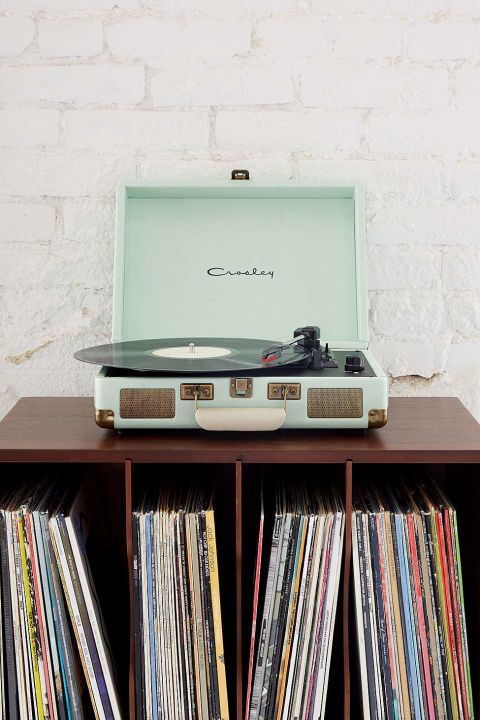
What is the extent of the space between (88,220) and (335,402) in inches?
Answer: 30.2

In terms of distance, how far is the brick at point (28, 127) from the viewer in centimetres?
169

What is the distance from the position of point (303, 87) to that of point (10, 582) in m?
1.18

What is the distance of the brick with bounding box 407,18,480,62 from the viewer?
166 cm

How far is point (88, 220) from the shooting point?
1721 millimetres

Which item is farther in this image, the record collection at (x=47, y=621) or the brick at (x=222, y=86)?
the brick at (x=222, y=86)

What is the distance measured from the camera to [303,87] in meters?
1.68

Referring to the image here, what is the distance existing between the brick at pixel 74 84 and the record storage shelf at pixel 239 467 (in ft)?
2.20

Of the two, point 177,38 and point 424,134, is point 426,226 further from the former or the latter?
point 177,38

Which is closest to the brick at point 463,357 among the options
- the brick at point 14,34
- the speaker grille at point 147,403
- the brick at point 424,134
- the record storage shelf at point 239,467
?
the record storage shelf at point 239,467

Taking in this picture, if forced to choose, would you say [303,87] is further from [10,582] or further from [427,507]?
[10,582]

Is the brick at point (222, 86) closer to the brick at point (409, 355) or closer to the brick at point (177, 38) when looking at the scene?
the brick at point (177, 38)

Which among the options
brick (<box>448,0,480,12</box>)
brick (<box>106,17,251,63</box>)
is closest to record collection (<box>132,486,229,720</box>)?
brick (<box>106,17,251,63</box>)

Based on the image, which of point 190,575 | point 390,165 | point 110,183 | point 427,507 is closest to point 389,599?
point 427,507

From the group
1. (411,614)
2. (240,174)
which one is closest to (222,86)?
(240,174)
